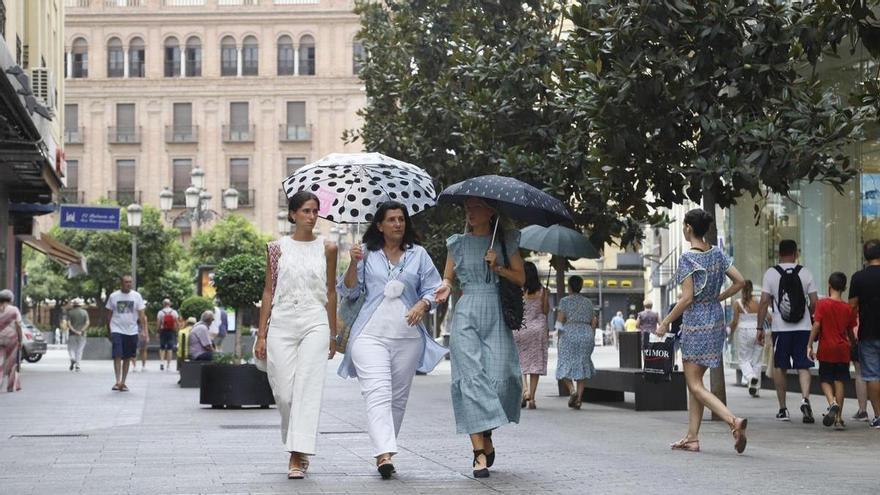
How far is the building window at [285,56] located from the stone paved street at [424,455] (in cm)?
7201

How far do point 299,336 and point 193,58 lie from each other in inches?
3228

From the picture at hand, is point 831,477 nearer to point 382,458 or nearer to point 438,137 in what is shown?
point 382,458

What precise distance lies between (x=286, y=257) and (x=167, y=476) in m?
1.55

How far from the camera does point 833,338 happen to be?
1536cm

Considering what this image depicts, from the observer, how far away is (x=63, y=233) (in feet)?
238

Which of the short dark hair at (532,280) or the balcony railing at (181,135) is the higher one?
the balcony railing at (181,135)

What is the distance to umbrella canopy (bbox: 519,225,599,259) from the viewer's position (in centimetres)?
2003

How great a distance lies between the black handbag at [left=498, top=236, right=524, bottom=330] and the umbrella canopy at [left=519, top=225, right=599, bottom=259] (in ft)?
31.5

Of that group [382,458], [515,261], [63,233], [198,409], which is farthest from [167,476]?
[63,233]

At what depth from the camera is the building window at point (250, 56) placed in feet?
295

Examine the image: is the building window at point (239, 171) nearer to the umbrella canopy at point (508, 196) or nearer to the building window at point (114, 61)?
the building window at point (114, 61)

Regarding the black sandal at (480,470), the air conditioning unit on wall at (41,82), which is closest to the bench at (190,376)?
the air conditioning unit on wall at (41,82)

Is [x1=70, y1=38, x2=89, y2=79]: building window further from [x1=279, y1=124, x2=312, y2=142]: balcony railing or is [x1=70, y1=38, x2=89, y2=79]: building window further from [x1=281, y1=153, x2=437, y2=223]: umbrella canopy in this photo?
[x1=281, y1=153, x2=437, y2=223]: umbrella canopy

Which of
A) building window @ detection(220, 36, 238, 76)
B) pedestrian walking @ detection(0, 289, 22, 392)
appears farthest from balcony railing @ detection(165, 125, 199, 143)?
pedestrian walking @ detection(0, 289, 22, 392)
